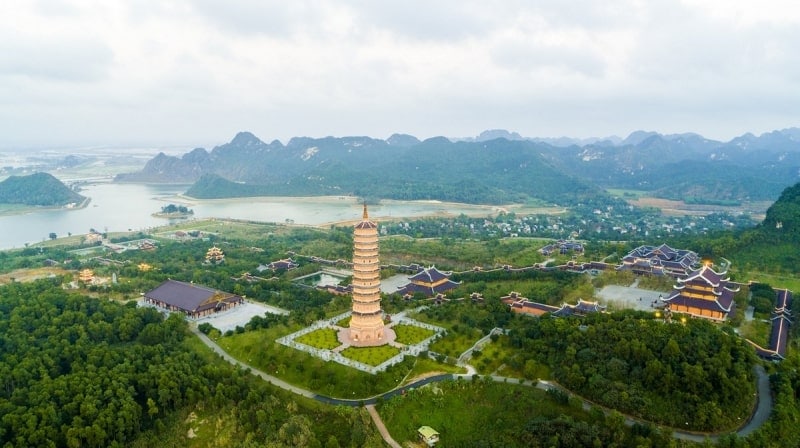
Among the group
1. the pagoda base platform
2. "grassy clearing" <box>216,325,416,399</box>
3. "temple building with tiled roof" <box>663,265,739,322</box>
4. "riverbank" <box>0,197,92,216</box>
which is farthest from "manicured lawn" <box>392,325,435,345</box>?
"riverbank" <box>0,197,92,216</box>

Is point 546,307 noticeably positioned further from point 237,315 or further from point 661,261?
point 237,315

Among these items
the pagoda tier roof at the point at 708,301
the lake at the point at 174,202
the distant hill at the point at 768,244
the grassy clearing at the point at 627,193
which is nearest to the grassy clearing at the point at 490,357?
the pagoda tier roof at the point at 708,301

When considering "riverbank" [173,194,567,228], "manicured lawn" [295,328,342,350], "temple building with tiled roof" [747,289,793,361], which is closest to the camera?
"temple building with tiled roof" [747,289,793,361]

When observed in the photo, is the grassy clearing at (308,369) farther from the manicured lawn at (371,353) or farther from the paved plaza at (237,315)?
the paved plaza at (237,315)

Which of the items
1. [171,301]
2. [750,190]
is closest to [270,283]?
[171,301]

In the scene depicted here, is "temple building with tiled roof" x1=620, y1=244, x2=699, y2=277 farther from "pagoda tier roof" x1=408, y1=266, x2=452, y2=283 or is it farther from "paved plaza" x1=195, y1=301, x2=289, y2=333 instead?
"paved plaza" x1=195, y1=301, x2=289, y2=333

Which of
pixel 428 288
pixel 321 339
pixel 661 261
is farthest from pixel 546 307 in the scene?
pixel 661 261

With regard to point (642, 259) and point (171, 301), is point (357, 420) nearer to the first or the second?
point (171, 301)
